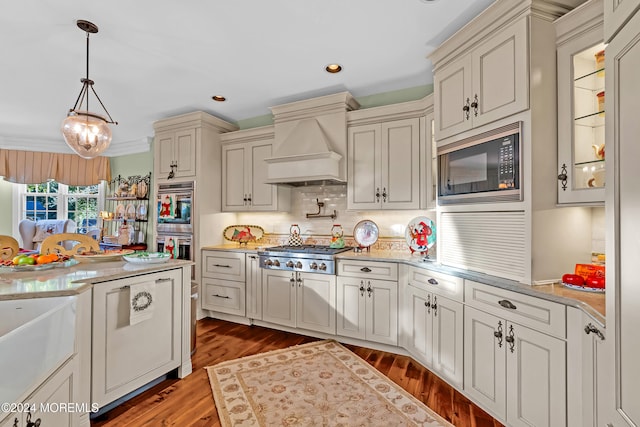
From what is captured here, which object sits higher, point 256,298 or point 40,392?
point 40,392

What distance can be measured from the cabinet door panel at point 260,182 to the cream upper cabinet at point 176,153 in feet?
2.46

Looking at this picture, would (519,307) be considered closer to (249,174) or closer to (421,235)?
(421,235)

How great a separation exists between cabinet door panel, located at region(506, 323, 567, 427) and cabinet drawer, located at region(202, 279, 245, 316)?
8.85ft

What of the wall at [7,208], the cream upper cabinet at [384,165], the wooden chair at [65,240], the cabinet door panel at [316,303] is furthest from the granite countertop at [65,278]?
the wall at [7,208]

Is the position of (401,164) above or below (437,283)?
above

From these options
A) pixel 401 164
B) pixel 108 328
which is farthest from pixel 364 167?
A: pixel 108 328

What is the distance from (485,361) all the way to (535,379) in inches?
12.7

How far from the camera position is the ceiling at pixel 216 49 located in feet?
6.50

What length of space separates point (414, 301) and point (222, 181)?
2827 mm

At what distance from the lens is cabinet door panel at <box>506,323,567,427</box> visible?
147 cm

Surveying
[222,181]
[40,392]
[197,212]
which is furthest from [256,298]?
[40,392]

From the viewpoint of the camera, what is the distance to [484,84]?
1.98 metres

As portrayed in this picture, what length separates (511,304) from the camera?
1697 millimetres

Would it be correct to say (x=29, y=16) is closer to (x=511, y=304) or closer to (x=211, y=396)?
(x=211, y=396)
